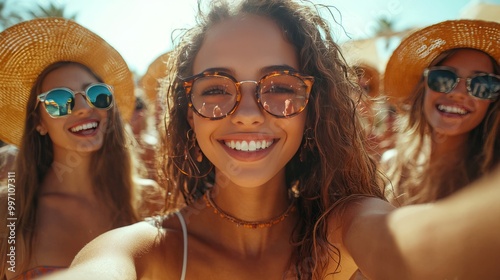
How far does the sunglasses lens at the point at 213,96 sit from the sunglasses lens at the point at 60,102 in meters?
1.14

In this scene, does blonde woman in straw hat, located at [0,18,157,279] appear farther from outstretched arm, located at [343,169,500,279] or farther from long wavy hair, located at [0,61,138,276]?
outstretched arm, located at [343,169,500,279]

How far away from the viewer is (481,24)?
3.06 m

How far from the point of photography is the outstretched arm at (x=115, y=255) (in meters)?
1.21

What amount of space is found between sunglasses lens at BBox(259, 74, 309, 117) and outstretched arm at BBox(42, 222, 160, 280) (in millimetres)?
731

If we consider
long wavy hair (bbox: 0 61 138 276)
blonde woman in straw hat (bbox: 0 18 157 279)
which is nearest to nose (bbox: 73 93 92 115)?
blonde woman in straw hat (bbox: 0 18 157 279)

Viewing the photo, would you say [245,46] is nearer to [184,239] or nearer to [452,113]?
[184,239]

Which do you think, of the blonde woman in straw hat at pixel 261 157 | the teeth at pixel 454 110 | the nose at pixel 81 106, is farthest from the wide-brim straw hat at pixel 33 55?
the teeth at pixel 454 110

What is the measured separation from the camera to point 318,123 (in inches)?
76.4

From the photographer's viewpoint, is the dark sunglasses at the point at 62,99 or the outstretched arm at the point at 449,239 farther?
the dark sunglasses at the point at 62,99

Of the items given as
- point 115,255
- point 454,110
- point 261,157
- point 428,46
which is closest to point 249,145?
point 261,157

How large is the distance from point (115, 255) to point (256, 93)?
830 mm

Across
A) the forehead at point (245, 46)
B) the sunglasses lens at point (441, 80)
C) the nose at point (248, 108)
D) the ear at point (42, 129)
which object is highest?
the forehead at point (245, 46)

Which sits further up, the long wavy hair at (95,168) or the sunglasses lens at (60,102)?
the sunglasses lens at (60,102)

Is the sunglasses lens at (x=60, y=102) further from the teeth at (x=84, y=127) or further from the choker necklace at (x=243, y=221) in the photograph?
the choker necklace at (x=243, y=221)
